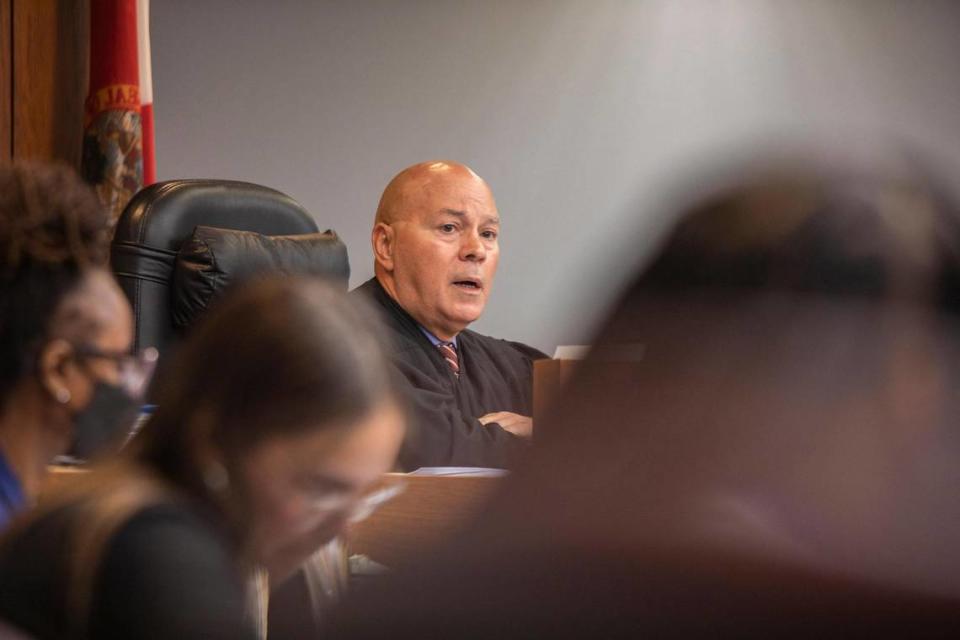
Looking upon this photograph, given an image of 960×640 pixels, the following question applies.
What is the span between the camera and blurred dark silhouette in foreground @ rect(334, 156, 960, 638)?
0.50 m

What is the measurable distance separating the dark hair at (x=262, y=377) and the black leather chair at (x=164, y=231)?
168 cm

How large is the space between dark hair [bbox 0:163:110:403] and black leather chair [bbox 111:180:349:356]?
1449 mm

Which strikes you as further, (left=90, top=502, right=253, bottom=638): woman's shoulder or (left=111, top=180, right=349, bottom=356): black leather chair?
(left=111, top=180, right=349, bottom=356): black leather chair

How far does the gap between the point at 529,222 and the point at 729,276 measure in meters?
4.02

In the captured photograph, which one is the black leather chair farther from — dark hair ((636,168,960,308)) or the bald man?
dark hair ((636,168,960,308))

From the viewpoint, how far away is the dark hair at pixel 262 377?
701mm

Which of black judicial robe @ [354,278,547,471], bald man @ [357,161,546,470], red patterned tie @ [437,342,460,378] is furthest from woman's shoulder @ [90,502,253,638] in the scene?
red patterned tie @ [437,342,460,378]

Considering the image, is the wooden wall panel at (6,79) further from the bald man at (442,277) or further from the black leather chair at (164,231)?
the bald man at (442,277)

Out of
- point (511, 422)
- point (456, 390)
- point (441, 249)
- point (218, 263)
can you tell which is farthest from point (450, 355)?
point (218, 263)

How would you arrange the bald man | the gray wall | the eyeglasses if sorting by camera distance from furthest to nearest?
1. the gray wall
2. the bald man
3. the eyeglasses

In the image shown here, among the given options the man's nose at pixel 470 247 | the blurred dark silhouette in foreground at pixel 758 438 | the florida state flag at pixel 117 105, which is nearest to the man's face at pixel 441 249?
the man's nose at pixel 470 247

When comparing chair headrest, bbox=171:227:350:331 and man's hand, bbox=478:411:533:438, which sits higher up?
chair headrest, bbox=171:227:350:331

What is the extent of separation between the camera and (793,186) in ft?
1.79

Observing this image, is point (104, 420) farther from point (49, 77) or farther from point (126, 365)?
point (49, 77)
